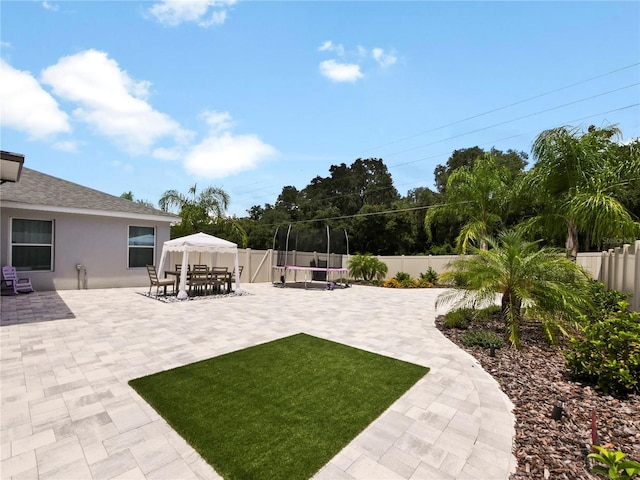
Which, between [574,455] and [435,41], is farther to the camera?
[435,41]

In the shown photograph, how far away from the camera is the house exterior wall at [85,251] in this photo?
9562 millimetres

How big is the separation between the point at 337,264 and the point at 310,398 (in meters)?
12.3

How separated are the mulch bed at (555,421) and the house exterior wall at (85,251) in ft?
39.9

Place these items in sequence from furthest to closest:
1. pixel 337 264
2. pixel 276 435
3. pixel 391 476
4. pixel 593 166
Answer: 1. pixel 337 264
2. pixel 593 166
3. pixel 276 435
4. pixel 391 476

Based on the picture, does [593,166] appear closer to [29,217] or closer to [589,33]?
[589,33]

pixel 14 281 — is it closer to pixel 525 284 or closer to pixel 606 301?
pixel 525 284

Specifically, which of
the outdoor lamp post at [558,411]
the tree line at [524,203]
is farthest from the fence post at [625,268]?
the outdoor lamp post at [558,411]

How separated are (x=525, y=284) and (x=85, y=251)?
42.8ft

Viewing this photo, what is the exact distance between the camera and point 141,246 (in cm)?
1188

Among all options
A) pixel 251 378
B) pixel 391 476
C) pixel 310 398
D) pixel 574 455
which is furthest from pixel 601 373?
pixel 251 378

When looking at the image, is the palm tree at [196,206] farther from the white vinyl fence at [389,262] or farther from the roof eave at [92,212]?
the roof eave at [92,212]

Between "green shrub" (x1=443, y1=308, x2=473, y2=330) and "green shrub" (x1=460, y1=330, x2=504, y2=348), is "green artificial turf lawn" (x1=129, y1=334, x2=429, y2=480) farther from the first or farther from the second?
"green shrub" (x1=443, y1=308, x2=473, y2=330)

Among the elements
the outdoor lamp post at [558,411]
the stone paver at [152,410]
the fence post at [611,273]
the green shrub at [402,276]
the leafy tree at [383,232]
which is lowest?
the green shrub at [402,276]

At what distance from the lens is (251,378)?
12.1 feet
